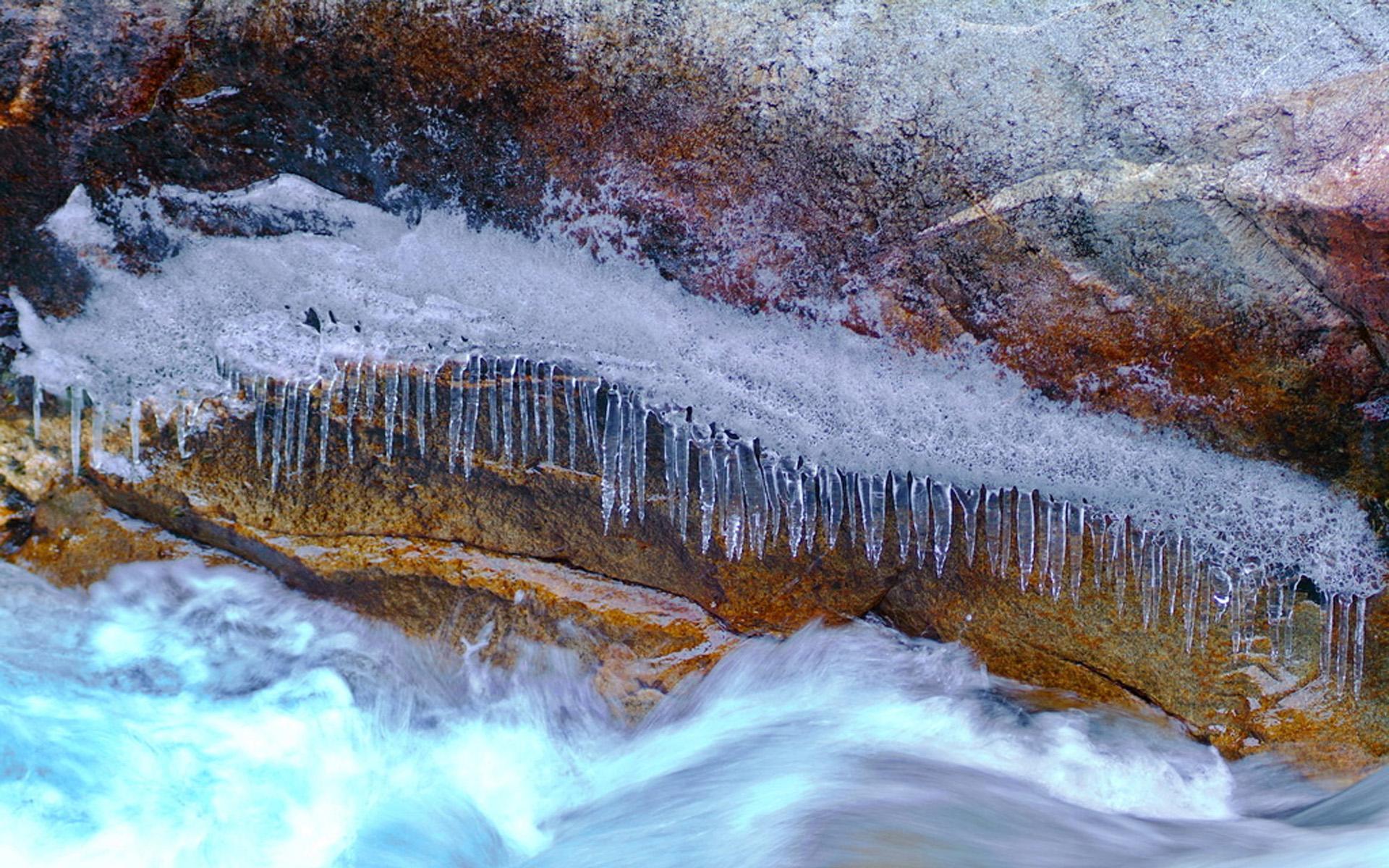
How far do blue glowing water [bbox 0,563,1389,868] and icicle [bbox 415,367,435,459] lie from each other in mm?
683

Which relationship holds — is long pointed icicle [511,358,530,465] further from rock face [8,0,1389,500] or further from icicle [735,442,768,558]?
icicle [735,442,768,558]

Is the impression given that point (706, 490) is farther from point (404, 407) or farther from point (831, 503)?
point (404, 407)

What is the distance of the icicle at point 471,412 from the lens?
2.61 meters

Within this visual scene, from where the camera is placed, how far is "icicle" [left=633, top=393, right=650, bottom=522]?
8.64 ft

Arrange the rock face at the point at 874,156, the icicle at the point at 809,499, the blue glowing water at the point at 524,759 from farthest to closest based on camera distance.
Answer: the blue glowing water at the point at 524,759 < the icicle at the point at 809,499 < the rock face at the point at 874,156

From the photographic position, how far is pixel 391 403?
103 inches

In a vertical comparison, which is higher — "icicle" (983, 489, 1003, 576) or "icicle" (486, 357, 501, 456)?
"icicle" (486, 357, 501, 456)

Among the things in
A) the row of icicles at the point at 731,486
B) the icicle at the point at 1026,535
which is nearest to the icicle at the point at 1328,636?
the row of icicles at the point at 731,486

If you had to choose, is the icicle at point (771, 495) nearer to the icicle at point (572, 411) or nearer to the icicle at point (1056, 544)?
the icicle at point (572, 411)

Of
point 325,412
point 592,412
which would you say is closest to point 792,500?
point 592,412

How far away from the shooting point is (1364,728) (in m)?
2.82

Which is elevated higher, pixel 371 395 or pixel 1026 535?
pixel 371 395

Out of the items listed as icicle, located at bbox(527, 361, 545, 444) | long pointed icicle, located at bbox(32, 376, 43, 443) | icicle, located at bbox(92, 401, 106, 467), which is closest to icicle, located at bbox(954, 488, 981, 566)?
icicle, located at bbox(527, 361, 545, 444)

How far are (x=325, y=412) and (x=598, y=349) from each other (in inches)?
31.7
